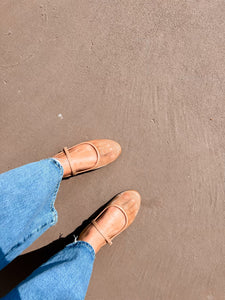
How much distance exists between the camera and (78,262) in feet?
4.05

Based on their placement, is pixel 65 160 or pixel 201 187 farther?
pixel 201 187

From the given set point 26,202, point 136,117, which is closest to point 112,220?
point 26,202

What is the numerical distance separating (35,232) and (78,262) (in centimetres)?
30

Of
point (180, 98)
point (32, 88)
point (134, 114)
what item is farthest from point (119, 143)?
point (32, 88)

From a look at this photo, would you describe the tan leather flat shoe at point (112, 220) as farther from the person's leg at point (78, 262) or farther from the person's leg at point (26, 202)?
the person's leg at point (26, 202)

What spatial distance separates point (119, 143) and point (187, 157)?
49cm

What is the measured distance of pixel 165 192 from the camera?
1.60 m

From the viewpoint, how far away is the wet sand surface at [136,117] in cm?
159

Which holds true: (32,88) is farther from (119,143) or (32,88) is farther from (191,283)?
(191,283)

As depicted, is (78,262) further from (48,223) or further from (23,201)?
(23,201)

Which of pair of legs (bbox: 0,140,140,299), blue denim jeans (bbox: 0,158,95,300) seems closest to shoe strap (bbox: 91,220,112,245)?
pair of legs (bbox: 0,140,140,299)

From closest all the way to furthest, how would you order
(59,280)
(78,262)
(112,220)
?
(59,280), (78,262), (112,220)

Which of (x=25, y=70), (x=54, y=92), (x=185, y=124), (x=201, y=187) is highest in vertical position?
(x=25, y=70)

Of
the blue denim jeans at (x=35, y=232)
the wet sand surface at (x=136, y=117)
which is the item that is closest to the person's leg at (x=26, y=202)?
the blue denim jeans at (x=35, y=232)
